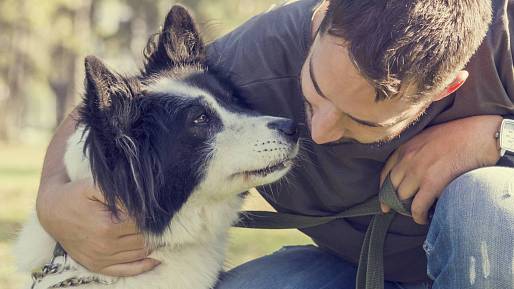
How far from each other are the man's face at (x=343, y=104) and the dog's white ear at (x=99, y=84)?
0.58m

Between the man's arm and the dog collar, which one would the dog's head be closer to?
the man's arm

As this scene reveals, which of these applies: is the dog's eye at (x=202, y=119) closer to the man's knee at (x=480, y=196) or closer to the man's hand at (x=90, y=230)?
the man's hand at (x=90, y=230)

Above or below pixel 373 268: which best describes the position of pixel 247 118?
above

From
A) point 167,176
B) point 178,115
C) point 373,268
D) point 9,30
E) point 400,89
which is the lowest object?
point 9,30

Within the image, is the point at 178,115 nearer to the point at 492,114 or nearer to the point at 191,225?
the point at 191,225

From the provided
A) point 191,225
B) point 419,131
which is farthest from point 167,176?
point 419,131

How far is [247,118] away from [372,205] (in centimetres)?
51

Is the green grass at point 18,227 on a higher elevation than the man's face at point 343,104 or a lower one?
lower

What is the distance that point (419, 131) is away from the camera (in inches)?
91.2

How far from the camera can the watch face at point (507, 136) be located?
2.20 meters

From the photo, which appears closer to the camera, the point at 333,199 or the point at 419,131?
the point at 419,131

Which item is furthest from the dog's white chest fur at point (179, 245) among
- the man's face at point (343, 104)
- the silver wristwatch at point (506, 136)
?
the silver wristwatch at point (506, 136)

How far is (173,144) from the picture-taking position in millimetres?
2408

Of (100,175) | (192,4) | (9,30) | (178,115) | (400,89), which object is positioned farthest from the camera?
(9,30)
